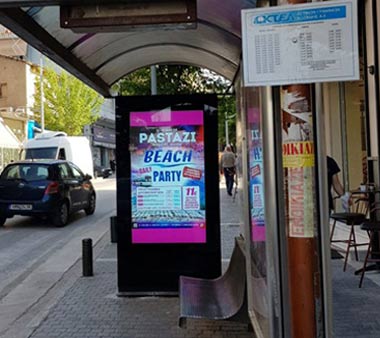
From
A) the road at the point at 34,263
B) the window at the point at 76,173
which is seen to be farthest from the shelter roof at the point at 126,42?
the window at the point at 76,173

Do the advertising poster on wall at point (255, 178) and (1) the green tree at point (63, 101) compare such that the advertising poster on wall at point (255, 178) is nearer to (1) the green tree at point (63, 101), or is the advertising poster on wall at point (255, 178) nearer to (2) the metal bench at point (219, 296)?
(2) the metal bench at point (219, 296)

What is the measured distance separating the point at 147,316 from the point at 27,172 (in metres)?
8.94

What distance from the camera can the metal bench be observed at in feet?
14.8

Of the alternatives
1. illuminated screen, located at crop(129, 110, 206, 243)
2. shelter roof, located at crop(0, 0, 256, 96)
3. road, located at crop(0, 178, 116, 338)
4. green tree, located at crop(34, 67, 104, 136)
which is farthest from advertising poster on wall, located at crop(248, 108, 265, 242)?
green tree, located at crop(34, 67, 104, 136)

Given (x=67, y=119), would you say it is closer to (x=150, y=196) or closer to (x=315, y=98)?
(x=150, y=196)

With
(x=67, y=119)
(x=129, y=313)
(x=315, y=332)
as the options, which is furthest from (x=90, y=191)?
(x=67, y=119)

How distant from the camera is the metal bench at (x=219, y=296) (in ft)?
14.8

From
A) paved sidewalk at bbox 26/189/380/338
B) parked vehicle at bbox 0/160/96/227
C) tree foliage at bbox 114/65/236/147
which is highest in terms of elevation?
tree foliage at bbox 114/65/236/147

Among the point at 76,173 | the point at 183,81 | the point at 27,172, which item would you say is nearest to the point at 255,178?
the point at 183,81

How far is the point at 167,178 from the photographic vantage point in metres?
5.83

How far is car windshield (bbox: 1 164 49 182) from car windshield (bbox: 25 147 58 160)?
9654mm

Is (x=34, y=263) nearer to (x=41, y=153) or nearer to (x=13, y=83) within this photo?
(x=41, y=153)

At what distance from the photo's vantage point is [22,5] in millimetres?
3264

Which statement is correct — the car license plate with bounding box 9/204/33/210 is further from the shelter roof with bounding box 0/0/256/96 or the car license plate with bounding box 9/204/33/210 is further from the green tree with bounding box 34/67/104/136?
the green tree with bounding box 34/67/104/136
